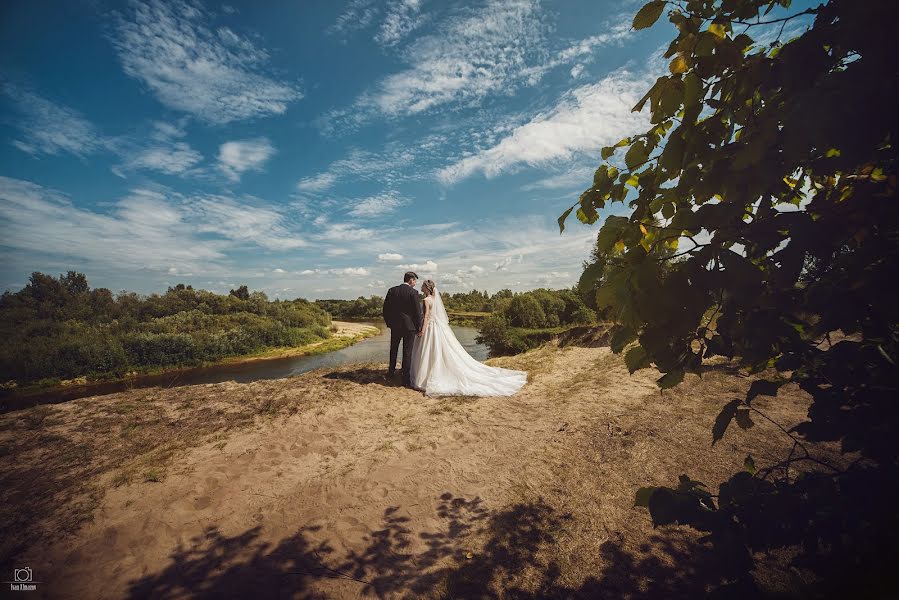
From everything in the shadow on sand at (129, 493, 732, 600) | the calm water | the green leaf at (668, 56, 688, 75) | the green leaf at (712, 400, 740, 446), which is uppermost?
the green leaf at (668, 56, 688, 75)

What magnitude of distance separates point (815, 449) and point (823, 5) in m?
5.94

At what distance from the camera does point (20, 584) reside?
2.97m

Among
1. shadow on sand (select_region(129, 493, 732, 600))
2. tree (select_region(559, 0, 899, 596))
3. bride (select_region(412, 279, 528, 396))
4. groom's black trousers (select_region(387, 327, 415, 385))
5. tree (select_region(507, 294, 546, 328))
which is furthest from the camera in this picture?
tree (select_region(507, 294, 546, 328))

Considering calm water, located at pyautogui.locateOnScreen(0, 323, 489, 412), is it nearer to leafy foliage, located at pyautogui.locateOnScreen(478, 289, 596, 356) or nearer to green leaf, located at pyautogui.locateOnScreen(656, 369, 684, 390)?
leafy foliage, located at pyautogui.locateOnScreen(478, 289, 596, 356)

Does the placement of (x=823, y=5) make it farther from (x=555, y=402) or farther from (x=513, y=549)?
(x=555, y=402)

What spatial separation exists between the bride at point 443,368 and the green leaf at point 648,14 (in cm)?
777

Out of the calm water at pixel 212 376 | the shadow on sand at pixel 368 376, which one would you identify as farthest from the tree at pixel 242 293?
the shadow on sand at pixel 368 376

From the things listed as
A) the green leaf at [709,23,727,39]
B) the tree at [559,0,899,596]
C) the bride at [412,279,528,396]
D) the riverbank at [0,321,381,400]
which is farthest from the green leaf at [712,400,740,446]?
the riverbank at [0,321,381,400]

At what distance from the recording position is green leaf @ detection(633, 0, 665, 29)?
148 centimetres

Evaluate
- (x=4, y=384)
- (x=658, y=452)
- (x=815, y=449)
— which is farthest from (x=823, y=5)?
(x=4, y=384)

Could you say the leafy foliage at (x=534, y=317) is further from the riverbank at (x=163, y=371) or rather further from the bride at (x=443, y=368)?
the riverbank at (x=163, y=371)

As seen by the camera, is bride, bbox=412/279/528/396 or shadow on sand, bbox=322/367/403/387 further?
shadow on sand, bbox=322/367/403/387

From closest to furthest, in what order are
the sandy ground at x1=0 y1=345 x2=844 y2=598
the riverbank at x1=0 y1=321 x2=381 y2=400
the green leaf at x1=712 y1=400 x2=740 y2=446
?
the green leaf at x1=712 y1=400 x2=740 y2=446 < the sandy ground at x1=0 y1=345 x2=844 y2=598 < the riverbank at x1=0 y1=321 x2=381 y2=400

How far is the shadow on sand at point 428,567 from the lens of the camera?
3.01m
